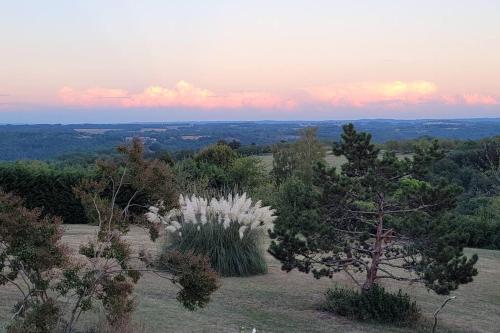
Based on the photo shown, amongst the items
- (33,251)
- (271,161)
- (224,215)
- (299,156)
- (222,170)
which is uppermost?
(33,251)

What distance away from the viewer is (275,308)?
25.6 ft

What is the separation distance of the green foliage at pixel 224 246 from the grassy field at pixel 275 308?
9.7 inches

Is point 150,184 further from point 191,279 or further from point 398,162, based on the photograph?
point 398,162

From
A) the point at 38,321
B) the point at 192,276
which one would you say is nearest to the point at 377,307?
the point at 192,276

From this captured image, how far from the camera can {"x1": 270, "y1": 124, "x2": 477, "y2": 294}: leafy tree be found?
715 cm

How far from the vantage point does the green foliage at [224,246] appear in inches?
378

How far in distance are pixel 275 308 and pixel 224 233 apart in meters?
2.13

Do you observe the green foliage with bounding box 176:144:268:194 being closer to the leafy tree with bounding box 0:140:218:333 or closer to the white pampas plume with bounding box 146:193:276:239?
the white pampas plume with bounding box 146:193:276:239

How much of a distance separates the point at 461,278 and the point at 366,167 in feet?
5.61

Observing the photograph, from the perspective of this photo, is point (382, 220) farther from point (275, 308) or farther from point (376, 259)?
point (275, 308)

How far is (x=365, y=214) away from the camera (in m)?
8.33

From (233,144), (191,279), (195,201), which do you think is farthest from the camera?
(233,144)

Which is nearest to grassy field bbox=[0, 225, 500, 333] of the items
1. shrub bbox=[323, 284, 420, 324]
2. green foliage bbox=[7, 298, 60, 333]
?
shrub bbox=[323, 284, 420, 324]

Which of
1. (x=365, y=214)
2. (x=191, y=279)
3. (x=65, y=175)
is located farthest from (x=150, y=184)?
(x=65, y=175)
